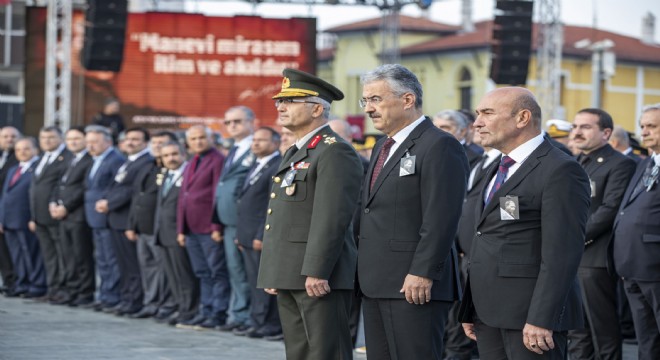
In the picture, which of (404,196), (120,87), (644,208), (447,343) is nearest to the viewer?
(404,196)

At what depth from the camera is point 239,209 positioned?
35.1ft

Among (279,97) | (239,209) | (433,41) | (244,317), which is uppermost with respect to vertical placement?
(433,41)

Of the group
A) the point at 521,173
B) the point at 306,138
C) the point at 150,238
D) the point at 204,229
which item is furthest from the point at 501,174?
the point at 150,238

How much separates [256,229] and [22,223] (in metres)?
4.64

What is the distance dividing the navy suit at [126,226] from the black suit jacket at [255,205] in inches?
79.0

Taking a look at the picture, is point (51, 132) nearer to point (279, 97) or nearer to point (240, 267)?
point (240, 267)

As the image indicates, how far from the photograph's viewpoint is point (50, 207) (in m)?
13.1

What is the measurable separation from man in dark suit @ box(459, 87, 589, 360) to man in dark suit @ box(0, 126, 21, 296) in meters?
9.72

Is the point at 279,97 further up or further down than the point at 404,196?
further up

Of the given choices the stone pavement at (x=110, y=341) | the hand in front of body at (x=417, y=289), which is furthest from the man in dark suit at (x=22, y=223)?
the hand in front of body at (x=417, y=289)

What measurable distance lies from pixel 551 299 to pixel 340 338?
5.15 ft

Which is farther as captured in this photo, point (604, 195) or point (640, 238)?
point (604, 195)

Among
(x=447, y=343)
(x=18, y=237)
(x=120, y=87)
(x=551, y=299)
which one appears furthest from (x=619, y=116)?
(x=551, y=299)

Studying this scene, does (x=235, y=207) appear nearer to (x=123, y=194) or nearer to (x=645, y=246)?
(x=123, y=194)
